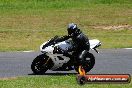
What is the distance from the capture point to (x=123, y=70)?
1919cm

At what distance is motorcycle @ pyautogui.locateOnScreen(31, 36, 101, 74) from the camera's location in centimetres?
1791

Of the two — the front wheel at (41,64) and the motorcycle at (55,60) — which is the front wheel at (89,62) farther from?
the front wheel at (41,64)

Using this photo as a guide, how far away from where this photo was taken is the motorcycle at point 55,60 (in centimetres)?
1791

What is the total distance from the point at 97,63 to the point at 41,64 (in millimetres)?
3384

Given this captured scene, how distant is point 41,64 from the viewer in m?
18.2

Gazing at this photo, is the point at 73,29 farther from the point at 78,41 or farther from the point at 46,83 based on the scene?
the point at 46,83

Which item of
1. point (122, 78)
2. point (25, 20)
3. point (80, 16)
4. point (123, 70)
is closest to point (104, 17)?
point (80, 16)

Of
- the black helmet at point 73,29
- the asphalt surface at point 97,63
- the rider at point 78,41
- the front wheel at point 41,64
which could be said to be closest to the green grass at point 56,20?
the asphalt surface at point 97,63

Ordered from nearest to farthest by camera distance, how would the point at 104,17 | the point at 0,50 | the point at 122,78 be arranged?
1. the point at 122,78
2. the point at 0,50
3. the point at 104,17

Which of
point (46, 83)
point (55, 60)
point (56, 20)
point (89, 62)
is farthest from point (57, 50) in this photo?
point (56, 20)

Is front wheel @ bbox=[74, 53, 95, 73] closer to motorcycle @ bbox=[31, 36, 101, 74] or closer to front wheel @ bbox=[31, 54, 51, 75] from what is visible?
motorcycle @ bbox=[31, 36, 101, 74]

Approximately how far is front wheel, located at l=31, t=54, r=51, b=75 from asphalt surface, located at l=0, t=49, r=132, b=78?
1.26 ft

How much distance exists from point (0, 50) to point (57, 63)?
7287mm

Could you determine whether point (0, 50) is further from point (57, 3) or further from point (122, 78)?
point (57, 3)
